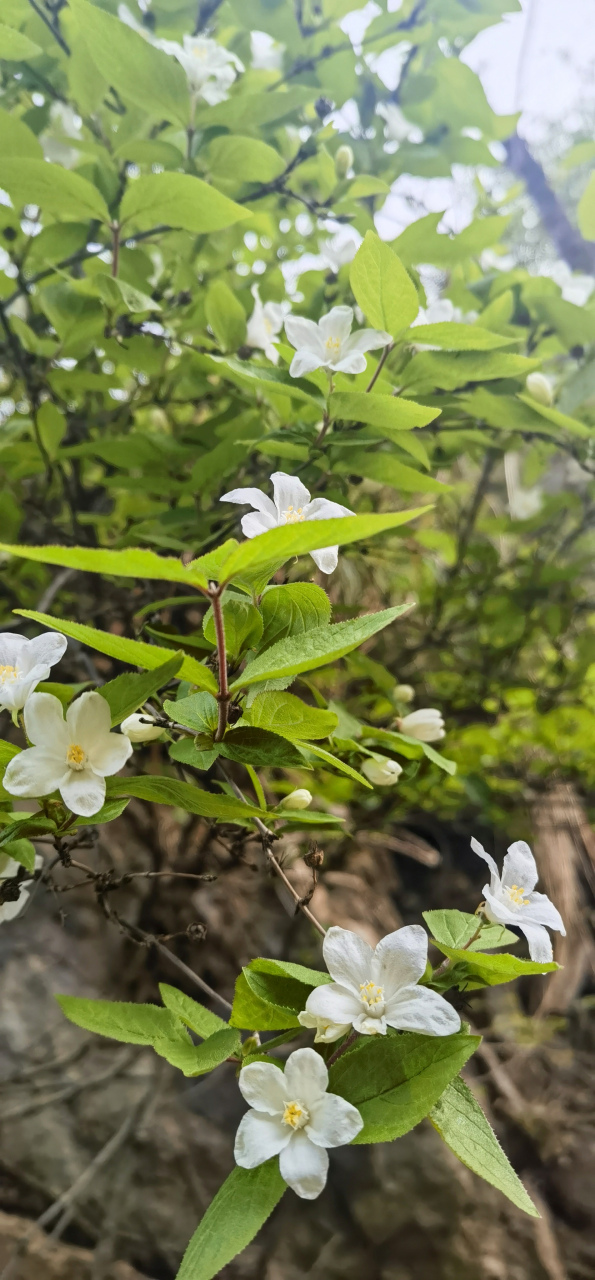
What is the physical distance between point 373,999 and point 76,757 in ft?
0.74

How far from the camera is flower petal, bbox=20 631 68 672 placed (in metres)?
0.44

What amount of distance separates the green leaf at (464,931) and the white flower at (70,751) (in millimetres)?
233

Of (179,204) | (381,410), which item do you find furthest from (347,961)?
(179,204)

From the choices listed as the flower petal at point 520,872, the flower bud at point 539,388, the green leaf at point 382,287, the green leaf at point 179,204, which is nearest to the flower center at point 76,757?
the flower petal at point 520,872

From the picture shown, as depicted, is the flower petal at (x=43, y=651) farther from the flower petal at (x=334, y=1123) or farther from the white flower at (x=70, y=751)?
the flower petal at (x=334, y=1123)

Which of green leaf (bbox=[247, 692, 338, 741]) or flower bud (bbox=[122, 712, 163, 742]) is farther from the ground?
green leaf (bbox=[247, 692, 338, 741])

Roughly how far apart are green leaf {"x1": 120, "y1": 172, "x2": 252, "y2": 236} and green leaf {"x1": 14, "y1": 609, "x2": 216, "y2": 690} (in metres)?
0.50

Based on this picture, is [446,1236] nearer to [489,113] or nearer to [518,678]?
[518,678]

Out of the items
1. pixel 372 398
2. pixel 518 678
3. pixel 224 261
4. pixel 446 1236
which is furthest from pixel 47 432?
pixel 446 1236

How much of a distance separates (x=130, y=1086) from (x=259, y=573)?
4.24ft

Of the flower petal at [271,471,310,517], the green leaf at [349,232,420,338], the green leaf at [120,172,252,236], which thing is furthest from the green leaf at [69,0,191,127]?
the flower petal at [271,471,310,517]

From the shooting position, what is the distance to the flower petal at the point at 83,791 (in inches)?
15.5

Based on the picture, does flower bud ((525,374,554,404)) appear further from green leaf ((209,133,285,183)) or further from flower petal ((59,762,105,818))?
flower petal ((59,762,105,818))

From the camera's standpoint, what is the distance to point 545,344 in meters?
1.07
